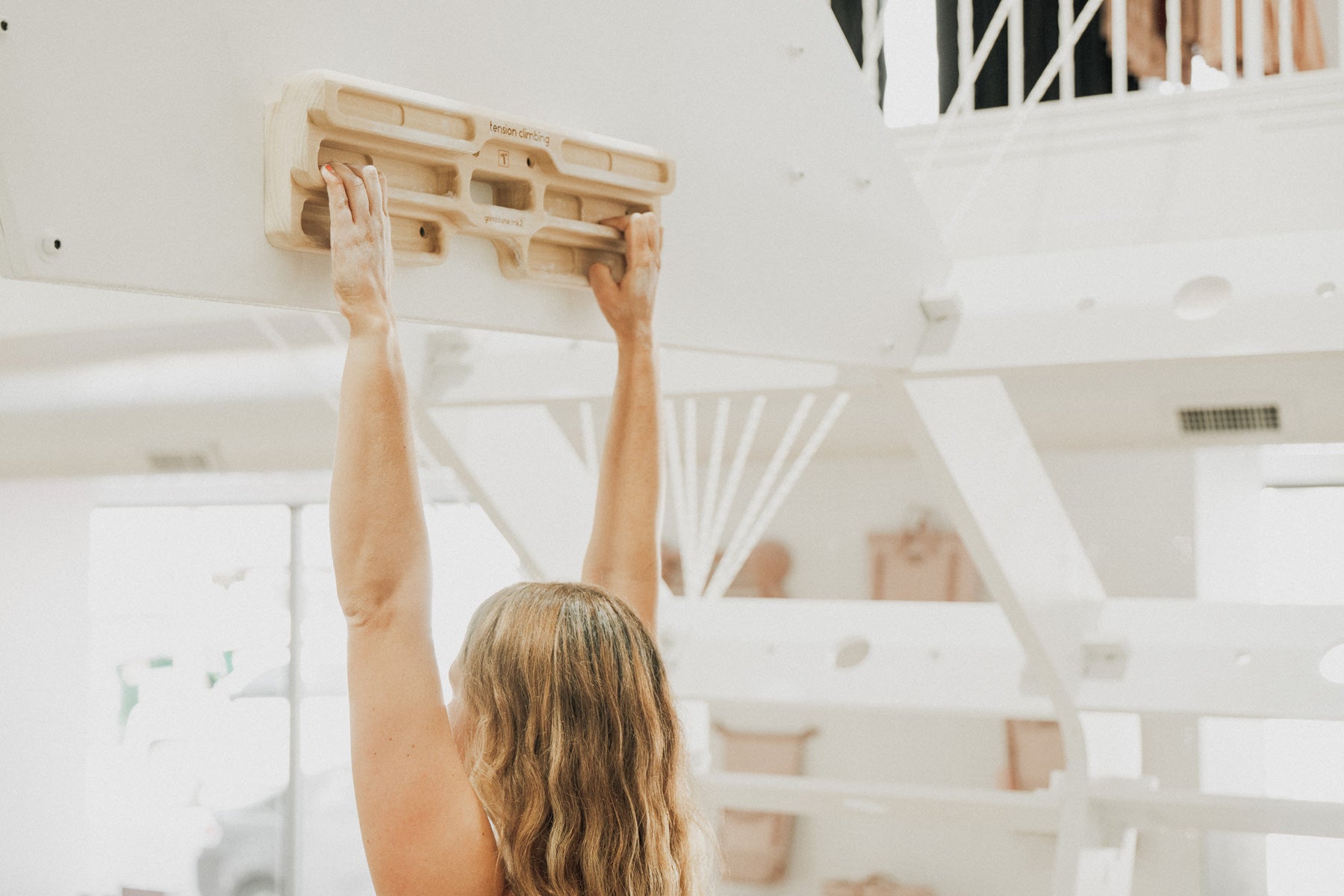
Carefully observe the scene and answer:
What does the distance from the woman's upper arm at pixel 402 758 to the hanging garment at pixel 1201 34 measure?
244cm

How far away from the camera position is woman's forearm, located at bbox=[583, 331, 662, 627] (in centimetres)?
119

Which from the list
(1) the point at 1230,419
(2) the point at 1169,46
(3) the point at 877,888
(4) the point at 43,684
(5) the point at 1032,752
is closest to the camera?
(1) the point at 1230,419

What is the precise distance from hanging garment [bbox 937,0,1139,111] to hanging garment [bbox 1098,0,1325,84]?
60 millimetres

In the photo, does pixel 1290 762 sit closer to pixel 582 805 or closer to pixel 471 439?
pixel 471 439

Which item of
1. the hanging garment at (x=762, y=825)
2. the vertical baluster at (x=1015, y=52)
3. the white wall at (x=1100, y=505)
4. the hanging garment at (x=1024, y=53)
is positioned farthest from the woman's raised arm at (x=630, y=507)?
the hanging garment at (x=762, y=825)

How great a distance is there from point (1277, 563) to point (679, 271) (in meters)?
2.67

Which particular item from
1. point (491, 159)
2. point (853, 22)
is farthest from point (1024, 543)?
point (853, 22)

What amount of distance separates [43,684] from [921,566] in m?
3.58

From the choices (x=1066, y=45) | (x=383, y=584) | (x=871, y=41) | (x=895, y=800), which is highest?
(x=871, y=41)

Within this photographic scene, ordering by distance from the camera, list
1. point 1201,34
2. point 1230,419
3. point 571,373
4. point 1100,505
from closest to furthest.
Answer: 1. point 571,373
2. point 1230,419
3. point 1201,34
4. point 1100,505

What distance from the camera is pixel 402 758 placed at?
845 mm

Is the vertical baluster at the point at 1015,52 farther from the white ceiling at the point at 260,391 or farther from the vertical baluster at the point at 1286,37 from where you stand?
the white ceiling at the point at 260,391

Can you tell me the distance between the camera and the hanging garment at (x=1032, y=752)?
307 cm

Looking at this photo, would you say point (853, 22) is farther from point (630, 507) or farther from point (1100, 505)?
point (630, 507)
